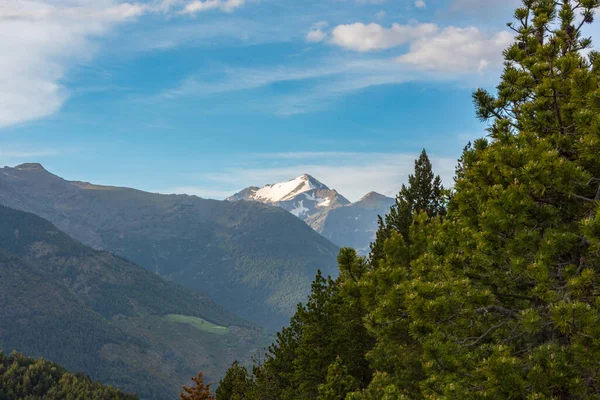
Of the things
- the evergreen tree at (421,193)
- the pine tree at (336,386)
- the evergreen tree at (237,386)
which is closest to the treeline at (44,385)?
the evergreen tree at (237,386)

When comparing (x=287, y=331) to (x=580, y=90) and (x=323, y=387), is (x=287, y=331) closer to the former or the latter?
(x=323, y=387)

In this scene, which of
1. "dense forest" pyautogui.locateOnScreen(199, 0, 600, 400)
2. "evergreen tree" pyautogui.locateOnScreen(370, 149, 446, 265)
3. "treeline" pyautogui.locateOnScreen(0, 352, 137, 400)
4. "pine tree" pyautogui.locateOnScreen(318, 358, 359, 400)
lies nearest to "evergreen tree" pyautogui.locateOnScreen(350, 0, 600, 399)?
"dense forest" pyautogui.locateOnScreen(199, 0, 600, 400)

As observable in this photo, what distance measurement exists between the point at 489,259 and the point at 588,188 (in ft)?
9.27

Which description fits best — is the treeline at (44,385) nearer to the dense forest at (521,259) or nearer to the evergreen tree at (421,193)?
the evergreen tree at (421,193)

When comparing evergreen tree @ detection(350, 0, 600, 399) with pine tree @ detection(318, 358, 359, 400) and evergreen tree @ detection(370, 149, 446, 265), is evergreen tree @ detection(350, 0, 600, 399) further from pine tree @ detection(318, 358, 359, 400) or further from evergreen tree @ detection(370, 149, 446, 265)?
evergreen tree @ detection(370, 149, 446, 265)

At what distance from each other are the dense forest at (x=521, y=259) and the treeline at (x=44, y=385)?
13674 cm

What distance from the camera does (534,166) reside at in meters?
11.5

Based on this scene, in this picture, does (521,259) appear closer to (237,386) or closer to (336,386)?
(336,386)

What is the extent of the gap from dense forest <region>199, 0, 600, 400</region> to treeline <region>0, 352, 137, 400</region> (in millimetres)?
136738

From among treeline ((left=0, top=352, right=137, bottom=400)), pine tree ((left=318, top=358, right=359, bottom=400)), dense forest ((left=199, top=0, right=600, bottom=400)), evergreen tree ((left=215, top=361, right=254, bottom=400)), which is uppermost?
dense forest ((left=199, top=0, right=600, bottom=400))

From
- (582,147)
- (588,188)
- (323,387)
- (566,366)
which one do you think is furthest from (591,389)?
(323,387)

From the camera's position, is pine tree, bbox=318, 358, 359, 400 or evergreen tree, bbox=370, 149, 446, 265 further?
evergreen tree, bbox=370, 149, 446, 265

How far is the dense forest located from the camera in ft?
36.7

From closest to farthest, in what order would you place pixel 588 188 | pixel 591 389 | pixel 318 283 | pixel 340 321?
1. pixel 591 389
2. pixel 588 188
3. pixel 340 321
4. pixel 318 283
